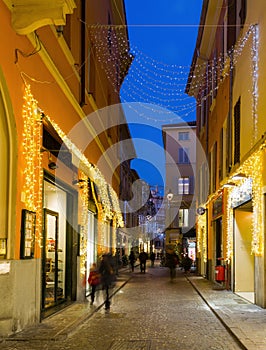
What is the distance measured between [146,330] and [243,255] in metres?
8.43

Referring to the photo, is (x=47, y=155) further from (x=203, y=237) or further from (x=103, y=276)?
(x=203, y=237)

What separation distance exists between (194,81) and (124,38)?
5.81 meters

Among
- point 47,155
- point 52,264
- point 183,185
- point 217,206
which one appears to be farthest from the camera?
point 183,185

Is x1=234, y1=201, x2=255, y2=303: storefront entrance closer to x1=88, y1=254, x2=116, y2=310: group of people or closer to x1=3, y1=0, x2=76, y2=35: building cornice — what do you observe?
x1=88, y1=254, x2=116, y2=310: group of people

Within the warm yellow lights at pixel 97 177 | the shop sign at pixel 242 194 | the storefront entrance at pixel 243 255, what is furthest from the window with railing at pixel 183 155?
the storefront entrance at pixel 243 255

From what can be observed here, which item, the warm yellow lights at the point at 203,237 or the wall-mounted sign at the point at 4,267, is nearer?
the wall-mounted sign at the point at 4,267

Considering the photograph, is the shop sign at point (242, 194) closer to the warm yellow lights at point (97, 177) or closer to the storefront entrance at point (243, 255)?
the storefront entrance at point (243, 255)

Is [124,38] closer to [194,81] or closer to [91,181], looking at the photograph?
[194,81]

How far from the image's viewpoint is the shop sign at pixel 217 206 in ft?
73.7

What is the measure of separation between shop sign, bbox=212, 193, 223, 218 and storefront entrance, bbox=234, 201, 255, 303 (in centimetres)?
325

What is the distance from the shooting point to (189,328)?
11.4 m

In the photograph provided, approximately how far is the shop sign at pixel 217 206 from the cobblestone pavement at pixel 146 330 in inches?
252

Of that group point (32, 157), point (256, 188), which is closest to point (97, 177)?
point (256, 188)

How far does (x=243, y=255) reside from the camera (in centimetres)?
1886
